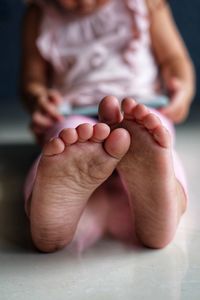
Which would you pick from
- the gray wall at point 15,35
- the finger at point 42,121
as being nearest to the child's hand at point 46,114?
the finger at point 42,121

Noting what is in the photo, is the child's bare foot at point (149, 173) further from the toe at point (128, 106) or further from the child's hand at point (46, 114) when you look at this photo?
the child's hand at point (46, 114)

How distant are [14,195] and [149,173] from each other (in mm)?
336

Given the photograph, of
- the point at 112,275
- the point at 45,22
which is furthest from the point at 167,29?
the point at 112,275

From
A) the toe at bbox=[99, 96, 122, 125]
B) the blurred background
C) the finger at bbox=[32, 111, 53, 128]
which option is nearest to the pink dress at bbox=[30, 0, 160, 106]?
the finger at bbox=[32, 111, 53, 128]

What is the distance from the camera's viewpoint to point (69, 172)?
0.69 m

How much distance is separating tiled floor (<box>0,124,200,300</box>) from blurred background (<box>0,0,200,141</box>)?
2.07 ft

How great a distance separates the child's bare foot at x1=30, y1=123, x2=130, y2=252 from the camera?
678 millimetres

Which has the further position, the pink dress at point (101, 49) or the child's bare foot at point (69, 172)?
the pink dress at point (101, 49)

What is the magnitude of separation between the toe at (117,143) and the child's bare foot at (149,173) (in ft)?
0.08

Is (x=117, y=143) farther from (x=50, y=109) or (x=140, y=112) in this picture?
(x=50, y=109)

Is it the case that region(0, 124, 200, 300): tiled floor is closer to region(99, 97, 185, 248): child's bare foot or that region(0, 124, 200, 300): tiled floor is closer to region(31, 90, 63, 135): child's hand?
region(99, 97, 185, 248): child's bare foot

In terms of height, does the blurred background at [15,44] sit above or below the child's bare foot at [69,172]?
below

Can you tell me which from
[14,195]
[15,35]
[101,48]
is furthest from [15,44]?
[14,195]

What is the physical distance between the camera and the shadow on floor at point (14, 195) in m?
0.80
